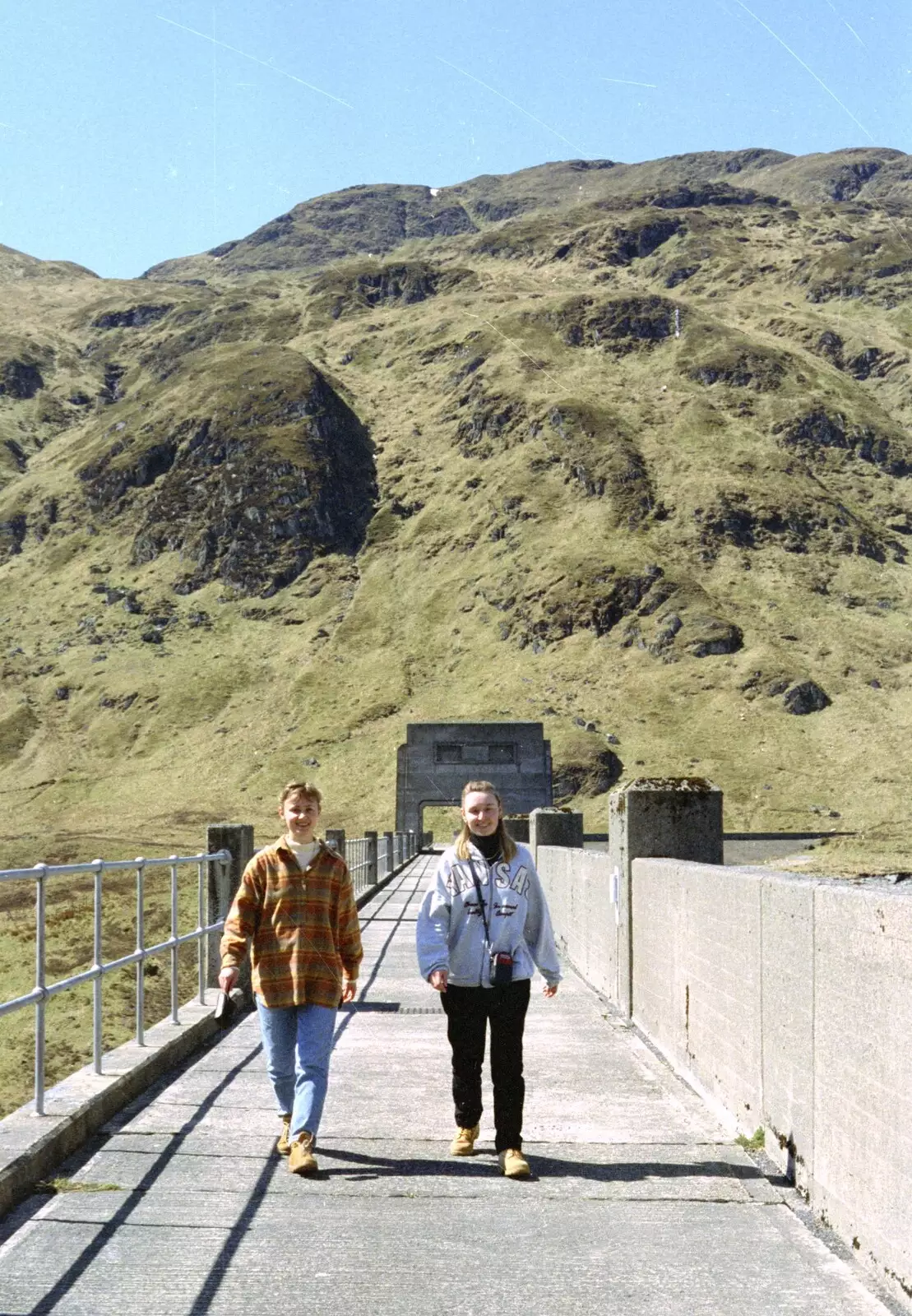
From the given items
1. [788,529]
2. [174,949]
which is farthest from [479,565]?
[174,949]

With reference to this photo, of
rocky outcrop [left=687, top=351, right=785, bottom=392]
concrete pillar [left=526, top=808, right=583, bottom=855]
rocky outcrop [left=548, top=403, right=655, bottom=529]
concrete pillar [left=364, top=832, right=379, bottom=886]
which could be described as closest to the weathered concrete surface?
concrete pillar [left=526, top=808, right=583, bottom=855]

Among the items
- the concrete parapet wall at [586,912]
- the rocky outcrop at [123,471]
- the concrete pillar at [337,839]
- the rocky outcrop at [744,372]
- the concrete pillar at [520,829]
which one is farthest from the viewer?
the rocky outcrop at [744,372]

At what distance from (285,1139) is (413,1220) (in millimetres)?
1152

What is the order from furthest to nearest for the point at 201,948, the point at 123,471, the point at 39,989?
the point at 123,471, the point at 201,948, the point at 39,989

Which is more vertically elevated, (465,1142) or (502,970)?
(502,970)

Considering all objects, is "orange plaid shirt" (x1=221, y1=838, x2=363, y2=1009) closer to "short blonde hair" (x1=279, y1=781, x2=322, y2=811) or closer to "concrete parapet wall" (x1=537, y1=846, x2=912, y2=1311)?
"short blonde hair" (x1=279, y1=781, x2=322, y2=811)

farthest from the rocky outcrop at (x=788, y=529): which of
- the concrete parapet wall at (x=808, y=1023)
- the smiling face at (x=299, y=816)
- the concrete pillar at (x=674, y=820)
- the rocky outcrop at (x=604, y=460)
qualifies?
the smiling face at (x=299, y=816)

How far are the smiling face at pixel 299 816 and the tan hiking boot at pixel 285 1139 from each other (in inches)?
49.8

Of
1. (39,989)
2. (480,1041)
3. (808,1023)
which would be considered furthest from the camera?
(480,1041)

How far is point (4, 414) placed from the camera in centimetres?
17250

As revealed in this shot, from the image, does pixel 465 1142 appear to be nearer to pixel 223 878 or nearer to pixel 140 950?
pixel 140 950

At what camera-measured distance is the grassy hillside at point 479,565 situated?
8988 cm

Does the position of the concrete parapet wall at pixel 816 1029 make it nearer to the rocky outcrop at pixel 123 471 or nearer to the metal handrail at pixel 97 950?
the metal handrail at pixel 97 950

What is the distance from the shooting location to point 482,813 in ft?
21.3
